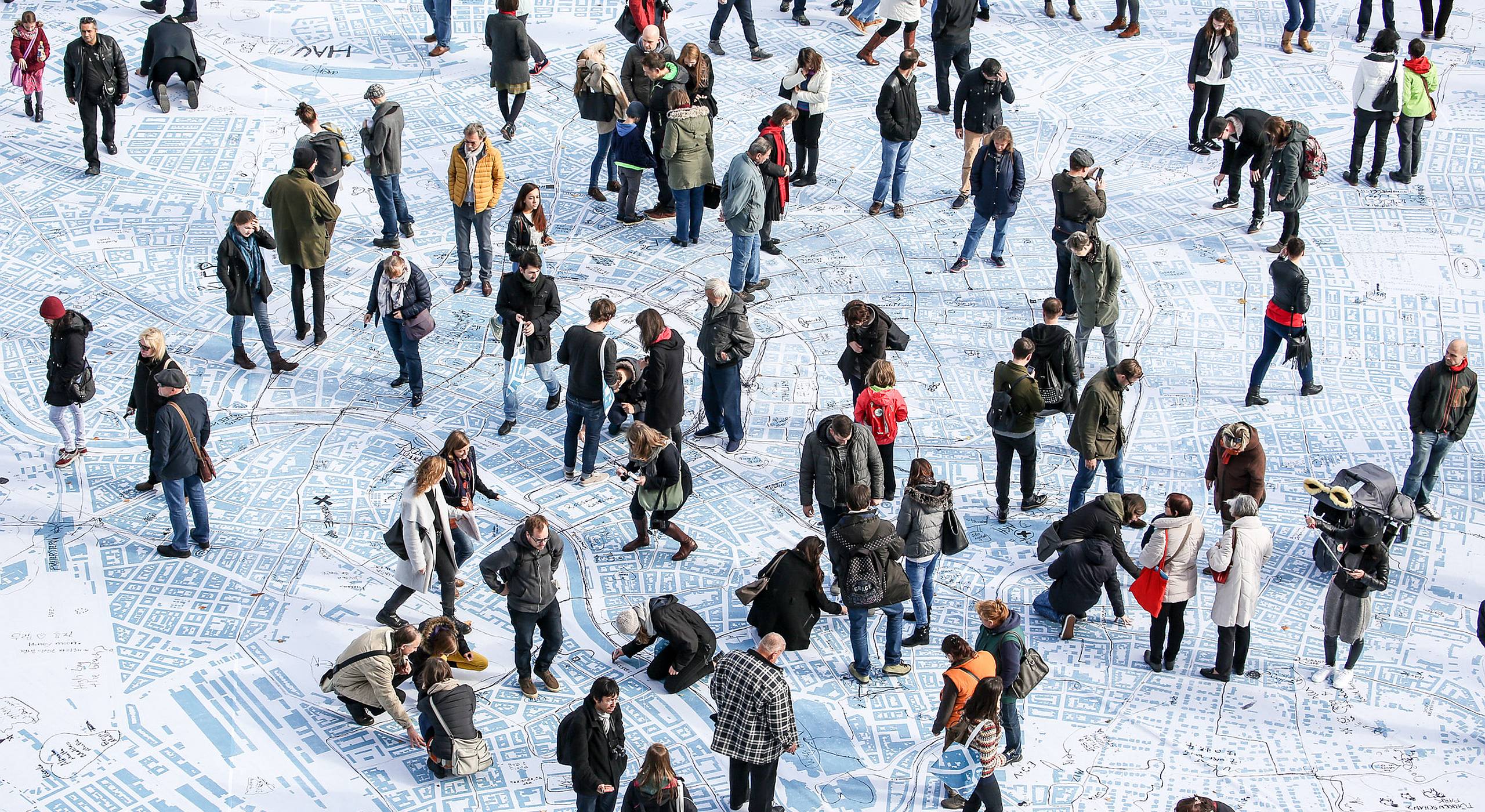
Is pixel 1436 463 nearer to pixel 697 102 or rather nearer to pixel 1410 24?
pixel 697 102

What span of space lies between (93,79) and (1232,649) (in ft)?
44.6

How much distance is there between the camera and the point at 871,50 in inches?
890

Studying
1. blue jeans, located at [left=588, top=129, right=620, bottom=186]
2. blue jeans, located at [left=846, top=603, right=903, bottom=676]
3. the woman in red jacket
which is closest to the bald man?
blue jeans, located at [left=846, top=603, right=903, bottom=676]

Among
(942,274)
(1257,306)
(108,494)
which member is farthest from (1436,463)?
(108,494)

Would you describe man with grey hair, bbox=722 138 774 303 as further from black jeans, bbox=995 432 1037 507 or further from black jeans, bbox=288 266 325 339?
black jeans, bbox=288 266 325 339

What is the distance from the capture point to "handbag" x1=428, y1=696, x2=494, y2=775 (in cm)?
1227

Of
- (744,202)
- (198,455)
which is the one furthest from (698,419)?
(198,455)

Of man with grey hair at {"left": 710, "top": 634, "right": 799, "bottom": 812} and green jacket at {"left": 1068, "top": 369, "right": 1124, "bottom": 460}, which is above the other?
green jacket at {"left": 1068, "top": 369, "right": 1124, "bottom": 460}

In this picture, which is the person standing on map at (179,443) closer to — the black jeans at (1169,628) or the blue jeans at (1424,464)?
the black jeans at (1169,628)

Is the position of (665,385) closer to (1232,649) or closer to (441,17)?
(1232,649)

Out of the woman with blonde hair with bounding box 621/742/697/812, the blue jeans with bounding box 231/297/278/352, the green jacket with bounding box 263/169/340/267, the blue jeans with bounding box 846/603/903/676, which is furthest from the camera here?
the green jacket with bounding box 263/169/340/267

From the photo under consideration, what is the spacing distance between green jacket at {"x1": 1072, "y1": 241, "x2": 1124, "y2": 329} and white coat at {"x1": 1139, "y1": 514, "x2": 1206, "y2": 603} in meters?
3.77

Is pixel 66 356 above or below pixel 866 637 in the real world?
above

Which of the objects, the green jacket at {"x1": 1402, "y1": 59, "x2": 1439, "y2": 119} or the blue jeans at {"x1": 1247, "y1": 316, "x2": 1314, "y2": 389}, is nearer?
the blue jeans at {"x1": 1247, "y1": 316, "x2": 1314, "y2": 389}
